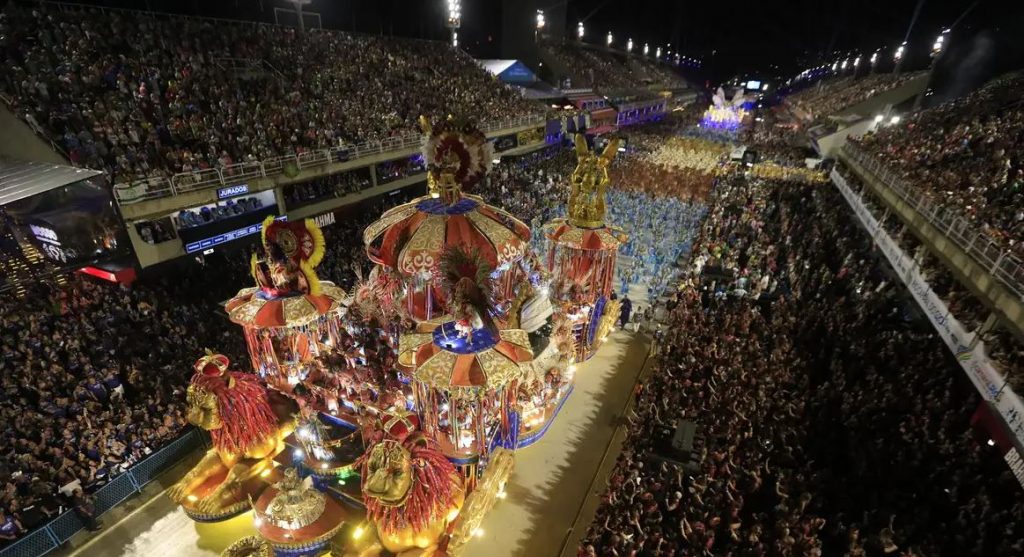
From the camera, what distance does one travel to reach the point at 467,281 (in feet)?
19.7

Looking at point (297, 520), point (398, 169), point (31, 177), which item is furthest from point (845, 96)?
point (31, 177)

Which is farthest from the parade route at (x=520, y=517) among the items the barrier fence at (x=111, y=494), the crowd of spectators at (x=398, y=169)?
the crowd of spectators at (x=398, y=169)

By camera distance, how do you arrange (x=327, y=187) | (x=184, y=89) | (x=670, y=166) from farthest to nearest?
1. (x=670, y=166)
2. (x=327, y=187)
3. (x=184, y=89)

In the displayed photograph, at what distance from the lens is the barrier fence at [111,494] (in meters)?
6.93

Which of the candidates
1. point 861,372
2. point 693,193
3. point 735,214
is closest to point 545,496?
point 861,372

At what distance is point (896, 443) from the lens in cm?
752

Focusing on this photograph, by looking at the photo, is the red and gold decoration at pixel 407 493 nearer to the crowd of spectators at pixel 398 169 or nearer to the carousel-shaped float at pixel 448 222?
the carousel-shaped float at pixel 448 222

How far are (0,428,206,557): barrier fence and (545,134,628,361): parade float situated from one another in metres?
7.92

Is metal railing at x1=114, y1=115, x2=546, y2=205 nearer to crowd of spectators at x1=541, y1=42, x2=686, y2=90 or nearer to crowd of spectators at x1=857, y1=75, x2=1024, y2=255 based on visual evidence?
crowd of spectators at x1=857, y1=75, x2=1024, y2=255

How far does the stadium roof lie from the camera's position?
9.41 m

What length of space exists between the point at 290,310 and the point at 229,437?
2.18 m

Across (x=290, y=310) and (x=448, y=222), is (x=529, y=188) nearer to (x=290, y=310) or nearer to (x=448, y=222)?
(x=448, y=222)

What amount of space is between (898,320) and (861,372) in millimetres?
2617

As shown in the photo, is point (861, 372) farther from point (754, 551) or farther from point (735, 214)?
point (735, 214)
